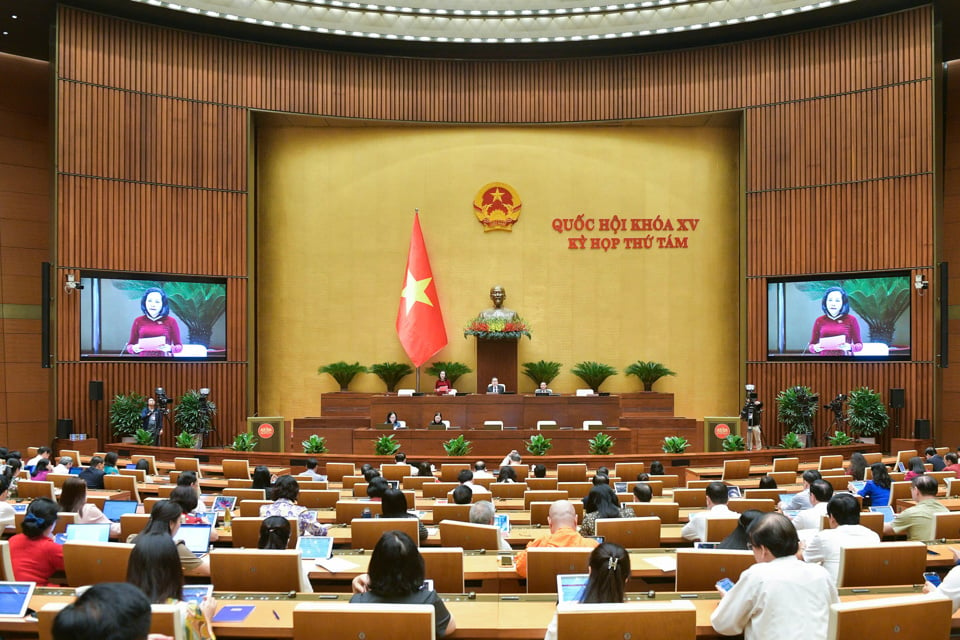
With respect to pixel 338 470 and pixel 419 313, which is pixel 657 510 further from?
pixel 419 313

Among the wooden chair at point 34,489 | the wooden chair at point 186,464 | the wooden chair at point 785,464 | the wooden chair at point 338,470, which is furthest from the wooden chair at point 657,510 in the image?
the wooden chair at point 186,464

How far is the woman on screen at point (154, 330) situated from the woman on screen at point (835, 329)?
1186 cm

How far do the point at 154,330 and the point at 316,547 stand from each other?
11937 millimetres

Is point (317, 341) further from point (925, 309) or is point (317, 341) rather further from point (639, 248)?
point (925, 309)

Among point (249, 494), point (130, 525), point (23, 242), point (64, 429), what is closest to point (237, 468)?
point (249, 494)

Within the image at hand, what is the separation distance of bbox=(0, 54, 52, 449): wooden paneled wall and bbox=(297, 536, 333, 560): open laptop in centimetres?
1320

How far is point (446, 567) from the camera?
3.80m

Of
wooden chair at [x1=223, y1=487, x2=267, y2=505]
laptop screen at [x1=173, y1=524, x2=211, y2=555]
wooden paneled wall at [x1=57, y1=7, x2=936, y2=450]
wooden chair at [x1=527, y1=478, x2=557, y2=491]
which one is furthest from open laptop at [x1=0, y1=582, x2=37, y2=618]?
wooden paneled wall at [x1=57, y1=7, x2=936, y2=450]

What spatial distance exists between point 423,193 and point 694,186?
566 centimetres

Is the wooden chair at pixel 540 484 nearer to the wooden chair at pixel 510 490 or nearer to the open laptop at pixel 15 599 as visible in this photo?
the wooden chair at pixel 510 490

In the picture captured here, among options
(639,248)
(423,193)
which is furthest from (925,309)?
(423,193)

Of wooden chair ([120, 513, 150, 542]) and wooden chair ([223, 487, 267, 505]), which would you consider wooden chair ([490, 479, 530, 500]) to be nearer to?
wooden chair ([223, 487, 267, 505])

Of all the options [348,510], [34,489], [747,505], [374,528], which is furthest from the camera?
[34,489]

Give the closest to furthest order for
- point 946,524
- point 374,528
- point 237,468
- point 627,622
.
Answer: point 627,622 < point 374,528 < point 946,524 < point 237,468
